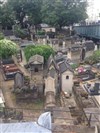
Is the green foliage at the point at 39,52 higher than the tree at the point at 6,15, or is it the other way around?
the tree at the point at 6,15

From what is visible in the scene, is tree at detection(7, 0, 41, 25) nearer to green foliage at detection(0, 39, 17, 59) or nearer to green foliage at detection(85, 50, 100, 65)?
green foliage at detection(0, 39, 17, 59)

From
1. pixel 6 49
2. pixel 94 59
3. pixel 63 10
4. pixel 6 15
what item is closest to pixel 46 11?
pixel 63 10

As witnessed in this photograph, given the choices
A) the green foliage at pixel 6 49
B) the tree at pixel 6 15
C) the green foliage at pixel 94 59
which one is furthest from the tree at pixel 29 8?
the green foliage at pixel 94 59

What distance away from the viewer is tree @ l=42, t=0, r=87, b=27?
3966 centimetres

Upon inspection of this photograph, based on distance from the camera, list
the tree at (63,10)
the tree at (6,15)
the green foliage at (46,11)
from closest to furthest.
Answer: the tree at (63,10) → the green foliage at (46,11) → the tree at (6,15)

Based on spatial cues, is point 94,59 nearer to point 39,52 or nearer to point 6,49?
point 39,52

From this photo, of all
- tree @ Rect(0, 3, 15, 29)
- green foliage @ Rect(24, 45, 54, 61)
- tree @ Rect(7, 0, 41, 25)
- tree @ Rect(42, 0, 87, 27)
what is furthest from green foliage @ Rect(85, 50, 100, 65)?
tree @ Rect(0, 3, 15, 29)

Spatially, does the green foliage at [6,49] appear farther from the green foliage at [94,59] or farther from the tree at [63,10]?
the tree at [63,10]

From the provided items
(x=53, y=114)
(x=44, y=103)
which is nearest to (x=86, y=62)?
(x=44, y=103)

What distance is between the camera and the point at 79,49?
2892cm

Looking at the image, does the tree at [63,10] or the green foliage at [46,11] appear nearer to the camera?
the tree at [63,10]

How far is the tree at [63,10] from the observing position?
39656mm

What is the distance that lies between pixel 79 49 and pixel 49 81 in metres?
12.2

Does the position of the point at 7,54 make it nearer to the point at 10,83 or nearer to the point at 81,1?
the point at 10,83
